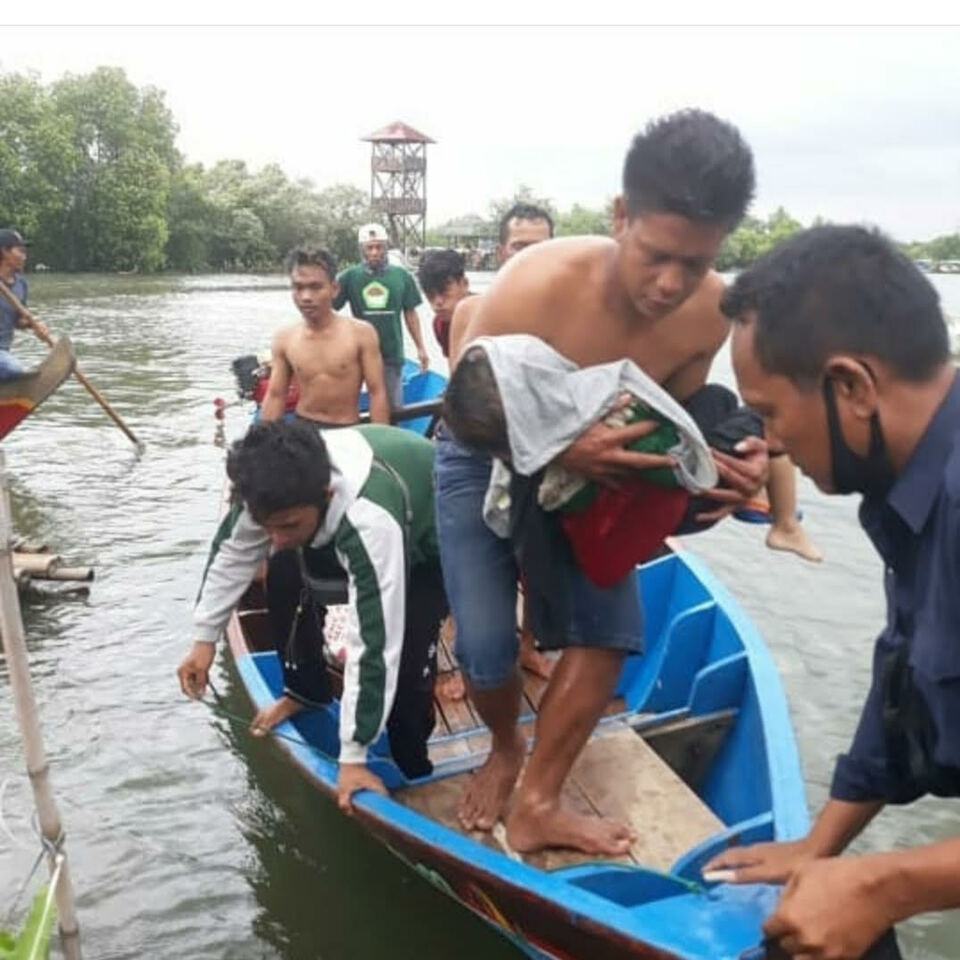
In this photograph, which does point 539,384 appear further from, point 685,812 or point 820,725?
point 820,725

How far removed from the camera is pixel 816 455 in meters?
1.56

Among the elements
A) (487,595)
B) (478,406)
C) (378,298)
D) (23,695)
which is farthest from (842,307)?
(378,298)

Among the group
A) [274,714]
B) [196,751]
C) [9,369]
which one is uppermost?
A: [9,369]

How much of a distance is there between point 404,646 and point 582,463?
3.99 feet

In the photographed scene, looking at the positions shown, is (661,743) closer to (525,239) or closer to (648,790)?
(648,790)

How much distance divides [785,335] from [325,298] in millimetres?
4707

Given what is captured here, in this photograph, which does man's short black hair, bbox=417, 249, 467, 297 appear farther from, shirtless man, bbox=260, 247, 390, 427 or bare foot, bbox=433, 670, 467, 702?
bare foot, bbox=433, 670, 467, 702

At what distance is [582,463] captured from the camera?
2439 mm

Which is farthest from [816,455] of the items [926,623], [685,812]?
[685,812]

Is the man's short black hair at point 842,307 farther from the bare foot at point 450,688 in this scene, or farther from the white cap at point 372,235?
the white cap at point 372,235

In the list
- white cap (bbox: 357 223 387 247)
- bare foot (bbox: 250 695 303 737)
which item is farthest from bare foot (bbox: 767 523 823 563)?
white cap (bbox: 357 223 387 247)

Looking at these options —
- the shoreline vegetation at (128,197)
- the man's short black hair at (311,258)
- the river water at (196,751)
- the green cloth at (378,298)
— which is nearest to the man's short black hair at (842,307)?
the river water at (196,751)

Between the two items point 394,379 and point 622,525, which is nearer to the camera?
point 622,525

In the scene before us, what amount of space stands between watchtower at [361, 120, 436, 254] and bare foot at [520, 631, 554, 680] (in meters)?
54.4
